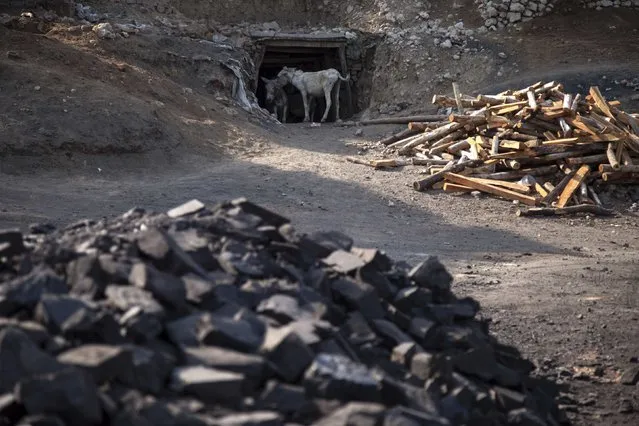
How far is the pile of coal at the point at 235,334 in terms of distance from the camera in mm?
3715

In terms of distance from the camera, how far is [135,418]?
3477 millimetres

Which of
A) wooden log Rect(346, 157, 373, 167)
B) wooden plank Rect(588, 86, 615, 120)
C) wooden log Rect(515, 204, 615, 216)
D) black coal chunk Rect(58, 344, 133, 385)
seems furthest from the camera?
wooden log Rect(346, 157, 373, 167)

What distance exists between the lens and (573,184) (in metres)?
12.9

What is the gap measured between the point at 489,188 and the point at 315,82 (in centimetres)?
867

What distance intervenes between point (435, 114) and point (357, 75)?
4593 mm

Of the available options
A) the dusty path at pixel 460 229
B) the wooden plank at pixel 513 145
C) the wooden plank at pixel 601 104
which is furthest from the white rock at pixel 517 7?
the wooden plank at pixel 513 145

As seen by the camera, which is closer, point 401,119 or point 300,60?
point 401,119

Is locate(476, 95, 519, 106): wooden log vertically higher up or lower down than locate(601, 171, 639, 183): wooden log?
higher up

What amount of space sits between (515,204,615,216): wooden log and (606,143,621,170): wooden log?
2.37 feet

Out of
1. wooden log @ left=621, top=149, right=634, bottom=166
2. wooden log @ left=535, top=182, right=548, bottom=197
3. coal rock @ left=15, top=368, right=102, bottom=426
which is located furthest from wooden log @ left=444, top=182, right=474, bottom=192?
coal rock @ left=15, top=368, right=102, bottom=426

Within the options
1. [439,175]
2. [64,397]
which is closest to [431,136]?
[439,175]

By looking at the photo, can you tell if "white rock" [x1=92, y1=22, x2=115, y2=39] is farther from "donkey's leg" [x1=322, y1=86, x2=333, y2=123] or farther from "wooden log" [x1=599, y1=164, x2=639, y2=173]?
"wooden log" [x1=599, y1=164, x2=639, y2=173]

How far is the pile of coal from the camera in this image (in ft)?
12.2

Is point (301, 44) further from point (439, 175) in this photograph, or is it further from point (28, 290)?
point (28, 290)
